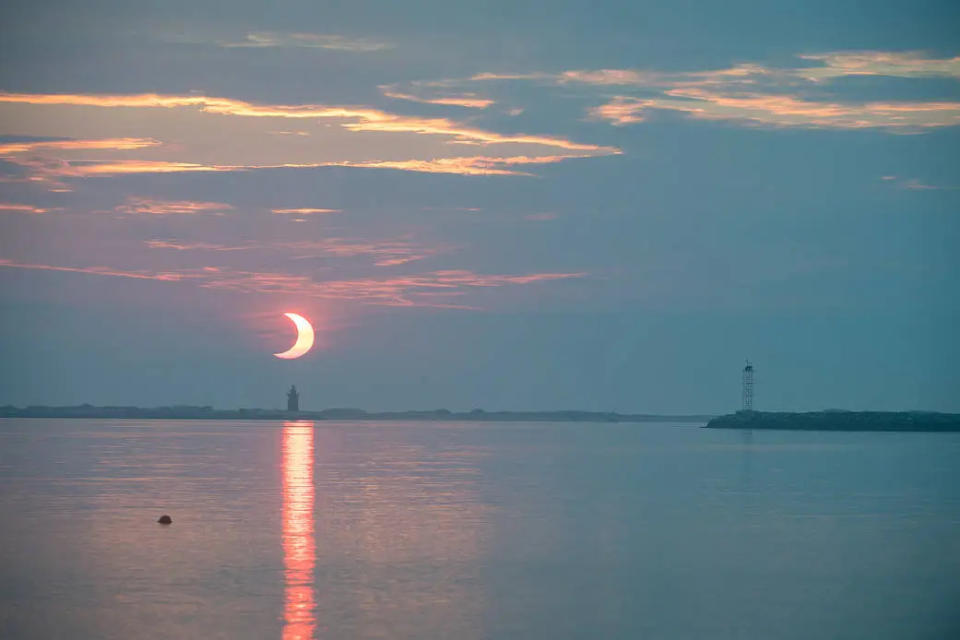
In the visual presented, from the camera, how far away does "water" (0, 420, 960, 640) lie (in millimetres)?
23922

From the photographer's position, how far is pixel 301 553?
105ft

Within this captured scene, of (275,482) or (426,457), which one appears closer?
(275,482)

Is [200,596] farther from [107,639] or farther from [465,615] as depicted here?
[465,615]

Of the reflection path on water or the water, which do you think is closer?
the reflection path on water

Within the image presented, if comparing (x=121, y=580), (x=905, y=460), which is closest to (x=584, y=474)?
(x=905, y=460)

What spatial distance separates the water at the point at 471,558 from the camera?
78.5 feet

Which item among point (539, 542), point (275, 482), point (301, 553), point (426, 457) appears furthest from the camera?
point (426, 457)

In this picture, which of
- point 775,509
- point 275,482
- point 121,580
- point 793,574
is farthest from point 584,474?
point 121,580

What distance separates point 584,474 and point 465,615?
45953 millimetres

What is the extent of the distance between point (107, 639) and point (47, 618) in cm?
270

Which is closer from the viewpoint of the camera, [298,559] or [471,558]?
[298,559]

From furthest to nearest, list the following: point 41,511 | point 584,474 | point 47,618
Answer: point 584,474 < point 41,511 < point 47,618

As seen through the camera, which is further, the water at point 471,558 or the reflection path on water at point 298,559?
the water at point 471,558

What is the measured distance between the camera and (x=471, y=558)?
3164cm
